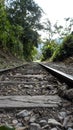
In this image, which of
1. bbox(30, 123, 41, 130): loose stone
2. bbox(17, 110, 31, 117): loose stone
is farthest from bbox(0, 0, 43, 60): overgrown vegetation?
bbox(30, 123, 41, 130): loose stone

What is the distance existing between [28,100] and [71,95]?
442 millimetres

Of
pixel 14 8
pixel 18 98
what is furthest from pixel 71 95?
pixel 14 8

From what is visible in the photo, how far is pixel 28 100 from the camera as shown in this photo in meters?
2.21

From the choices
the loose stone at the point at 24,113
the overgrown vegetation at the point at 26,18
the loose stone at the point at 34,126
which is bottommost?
the loose stone at the point at 24,113

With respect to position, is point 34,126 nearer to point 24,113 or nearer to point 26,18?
point 24,113

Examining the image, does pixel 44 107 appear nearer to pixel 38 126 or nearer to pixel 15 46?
pixel 38 126

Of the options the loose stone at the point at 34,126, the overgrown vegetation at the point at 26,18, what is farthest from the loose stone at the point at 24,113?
the overgrown vegetation at the point at 26,18

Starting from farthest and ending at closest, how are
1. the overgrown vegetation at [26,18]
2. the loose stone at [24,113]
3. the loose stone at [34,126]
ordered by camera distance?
the overgrown vegetation at [26,18] < the loose stone at [24,113] < the loose stone at [34,126]

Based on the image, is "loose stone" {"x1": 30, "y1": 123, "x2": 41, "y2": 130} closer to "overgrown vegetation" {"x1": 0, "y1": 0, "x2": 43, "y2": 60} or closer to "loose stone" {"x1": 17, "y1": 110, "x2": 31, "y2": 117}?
"loose stone" {"x1": 17, "y1": 110, "x2": 31, "y2": 117}

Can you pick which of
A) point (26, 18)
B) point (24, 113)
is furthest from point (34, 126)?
point (26, 18)

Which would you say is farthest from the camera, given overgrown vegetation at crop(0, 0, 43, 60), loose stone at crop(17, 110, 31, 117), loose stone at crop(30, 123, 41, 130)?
overgrown vegetation at crop(0, 0, 43, 60)

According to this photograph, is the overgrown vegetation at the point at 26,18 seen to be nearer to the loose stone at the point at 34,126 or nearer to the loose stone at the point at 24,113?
the loose stone at the point at 24,113

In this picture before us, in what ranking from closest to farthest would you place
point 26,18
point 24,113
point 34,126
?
point 34,126
point 24,113
point 26,18

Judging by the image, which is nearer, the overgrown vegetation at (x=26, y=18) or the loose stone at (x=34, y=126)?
the loose stone at (x=34, y=126)
